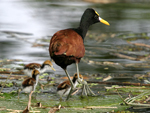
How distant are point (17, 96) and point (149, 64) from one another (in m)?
3.58

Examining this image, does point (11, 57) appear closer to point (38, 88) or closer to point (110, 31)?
point (38, 88)

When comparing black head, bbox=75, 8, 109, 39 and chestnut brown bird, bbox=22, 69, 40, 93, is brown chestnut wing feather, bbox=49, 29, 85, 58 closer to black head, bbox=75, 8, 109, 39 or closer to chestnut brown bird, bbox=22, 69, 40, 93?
black head, bbox=75, 8, 109, 39

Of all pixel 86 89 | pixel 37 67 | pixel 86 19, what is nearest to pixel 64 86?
pixel 86 89

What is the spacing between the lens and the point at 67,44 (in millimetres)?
4918

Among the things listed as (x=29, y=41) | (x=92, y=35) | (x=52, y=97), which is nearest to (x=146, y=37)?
(x=92, y=35)

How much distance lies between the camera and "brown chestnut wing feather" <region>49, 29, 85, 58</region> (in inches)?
191

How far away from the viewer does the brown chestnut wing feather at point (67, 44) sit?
485cm

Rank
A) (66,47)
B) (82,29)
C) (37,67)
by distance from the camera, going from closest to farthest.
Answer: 1. (66,47)
2. (82,29)
3. (37,67)

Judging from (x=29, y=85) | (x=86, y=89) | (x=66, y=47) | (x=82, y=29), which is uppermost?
(x=82, y=29)

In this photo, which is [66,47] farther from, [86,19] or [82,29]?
[86,19]

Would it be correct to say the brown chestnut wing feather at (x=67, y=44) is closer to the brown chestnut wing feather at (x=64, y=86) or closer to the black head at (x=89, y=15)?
the black head at (x=89, y=15)

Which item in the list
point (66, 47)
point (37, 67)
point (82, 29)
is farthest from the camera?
point (37, 67)

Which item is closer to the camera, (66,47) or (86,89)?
(66,47)

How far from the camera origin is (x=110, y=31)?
13938mm
